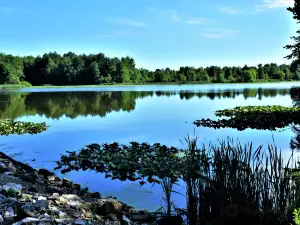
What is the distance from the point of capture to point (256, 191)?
15.9 ft

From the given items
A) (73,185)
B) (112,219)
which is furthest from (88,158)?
(112,219)

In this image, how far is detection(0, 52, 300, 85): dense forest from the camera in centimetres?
10188

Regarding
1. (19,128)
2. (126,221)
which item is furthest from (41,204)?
→ (19,128)

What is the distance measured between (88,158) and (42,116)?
15.3m

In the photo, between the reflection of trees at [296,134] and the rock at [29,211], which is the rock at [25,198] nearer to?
the rock at [29,211]

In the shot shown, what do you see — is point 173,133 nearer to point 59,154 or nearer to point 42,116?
point 59,154

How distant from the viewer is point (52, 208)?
→ 5.58 meters

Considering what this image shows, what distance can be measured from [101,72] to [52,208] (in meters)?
→ 109

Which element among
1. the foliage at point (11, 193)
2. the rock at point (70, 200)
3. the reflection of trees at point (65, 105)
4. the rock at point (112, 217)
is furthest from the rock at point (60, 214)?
the reflection of trees at point (65, 105)

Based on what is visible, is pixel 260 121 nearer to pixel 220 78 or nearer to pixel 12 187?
pixel 12 187

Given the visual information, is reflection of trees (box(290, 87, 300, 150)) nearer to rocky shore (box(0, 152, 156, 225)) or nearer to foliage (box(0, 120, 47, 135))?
rocky shore (box(0, 152, 156, 225))

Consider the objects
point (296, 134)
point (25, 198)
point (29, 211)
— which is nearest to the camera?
point (29, 211)

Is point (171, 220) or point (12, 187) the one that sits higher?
point (12, 187)

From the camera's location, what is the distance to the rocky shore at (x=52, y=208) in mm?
5129
